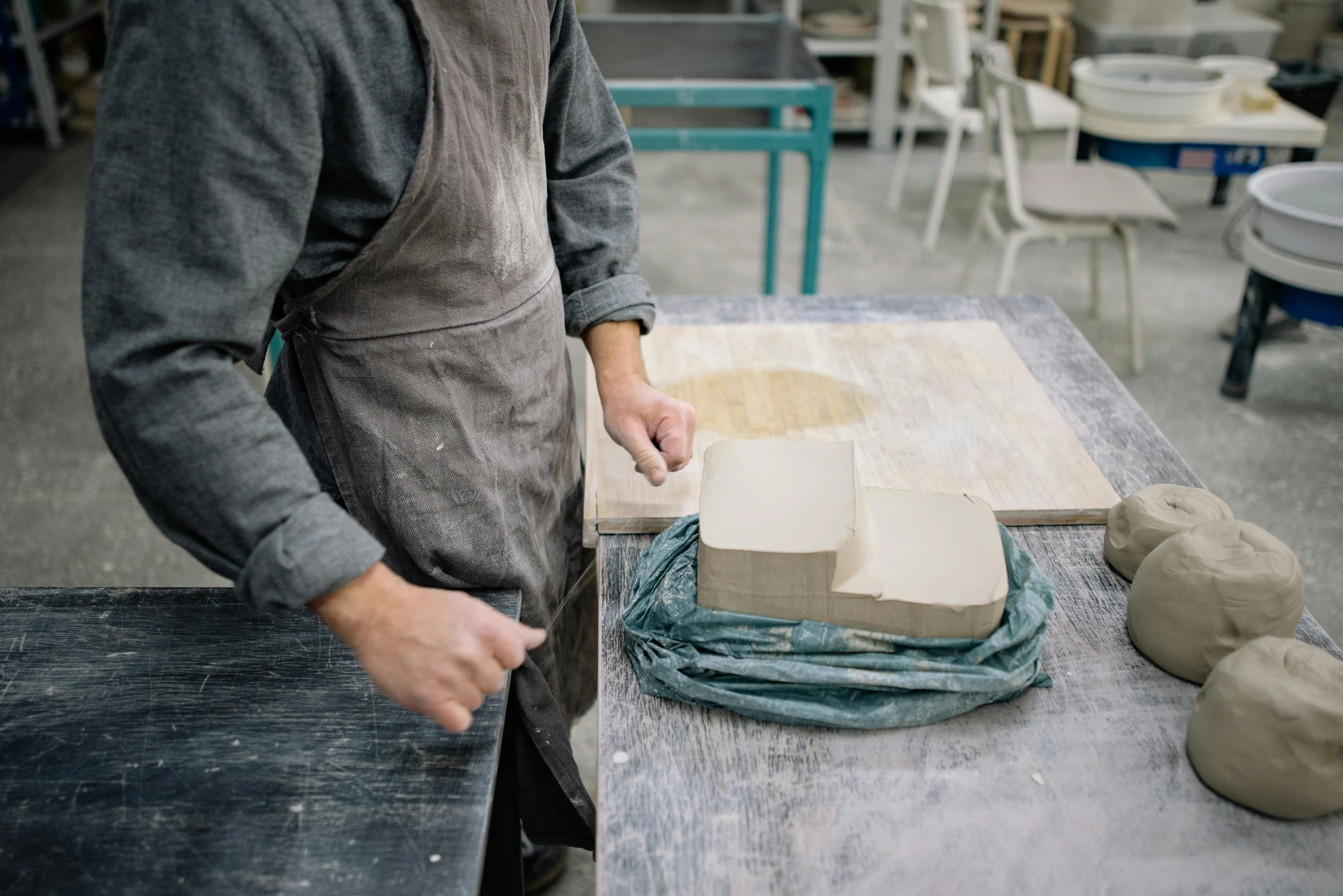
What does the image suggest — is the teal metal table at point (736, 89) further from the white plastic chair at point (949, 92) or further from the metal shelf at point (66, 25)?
the metal shelf at point (66, 25)

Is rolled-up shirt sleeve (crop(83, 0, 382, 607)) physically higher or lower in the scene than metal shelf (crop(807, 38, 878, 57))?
higher

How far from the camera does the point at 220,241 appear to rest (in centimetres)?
74

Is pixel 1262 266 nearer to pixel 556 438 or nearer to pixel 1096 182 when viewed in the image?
pixel 1096 182

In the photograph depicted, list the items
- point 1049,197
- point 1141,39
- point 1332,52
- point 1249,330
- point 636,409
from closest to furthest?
point 636,409 → point 1249,330 → point 1049,197 → point 1141,39 → point 1332,52

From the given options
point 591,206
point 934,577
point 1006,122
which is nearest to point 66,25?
point 1006,122

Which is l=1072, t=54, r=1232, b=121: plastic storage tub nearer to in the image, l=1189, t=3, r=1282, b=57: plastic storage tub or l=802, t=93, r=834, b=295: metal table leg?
l=802, t=93, r=834, b=295: metal table leg

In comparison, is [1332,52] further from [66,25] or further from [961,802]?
[66,25]

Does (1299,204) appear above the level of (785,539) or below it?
below

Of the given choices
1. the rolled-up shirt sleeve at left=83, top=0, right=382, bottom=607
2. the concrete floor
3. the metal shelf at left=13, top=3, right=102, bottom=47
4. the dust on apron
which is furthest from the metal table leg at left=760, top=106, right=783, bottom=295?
the metal shelf at left=13, top=3, right=102, bottom=47

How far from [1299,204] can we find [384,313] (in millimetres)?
2434

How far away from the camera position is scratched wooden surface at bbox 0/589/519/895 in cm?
77

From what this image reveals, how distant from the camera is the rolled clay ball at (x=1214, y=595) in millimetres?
940

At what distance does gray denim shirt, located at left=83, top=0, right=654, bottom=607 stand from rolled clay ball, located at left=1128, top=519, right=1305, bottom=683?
740 mm

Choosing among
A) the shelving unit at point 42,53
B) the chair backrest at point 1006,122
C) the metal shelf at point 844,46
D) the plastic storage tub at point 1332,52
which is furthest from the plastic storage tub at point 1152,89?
the shelving unit at point 42,53
